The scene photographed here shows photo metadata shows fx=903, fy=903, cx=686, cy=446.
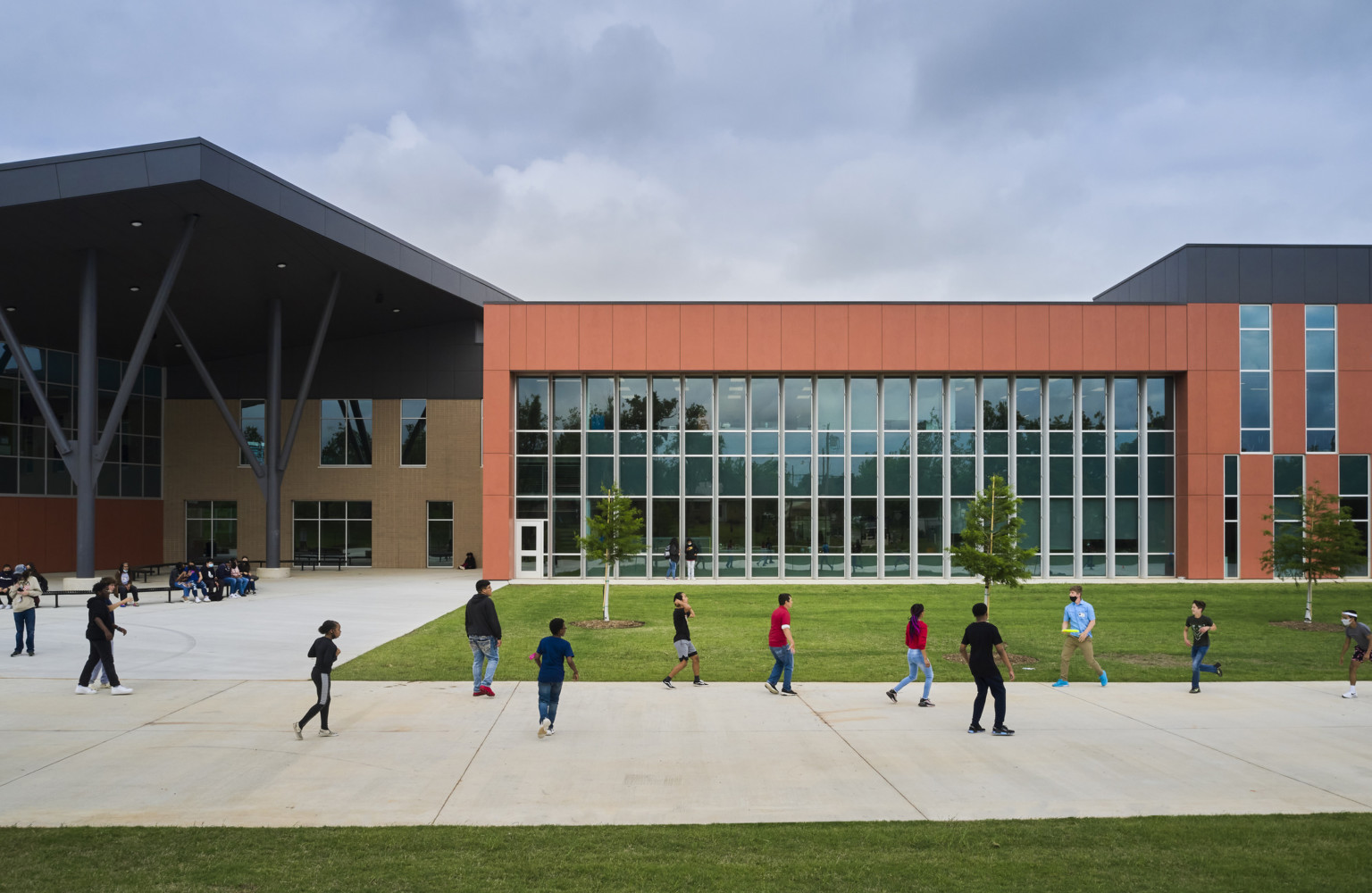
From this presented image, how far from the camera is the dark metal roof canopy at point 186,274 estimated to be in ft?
80.2

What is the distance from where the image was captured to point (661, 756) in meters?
10.2

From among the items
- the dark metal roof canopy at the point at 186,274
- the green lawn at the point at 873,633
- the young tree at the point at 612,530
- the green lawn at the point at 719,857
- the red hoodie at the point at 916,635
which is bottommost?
the green lawn at the point at 873,633

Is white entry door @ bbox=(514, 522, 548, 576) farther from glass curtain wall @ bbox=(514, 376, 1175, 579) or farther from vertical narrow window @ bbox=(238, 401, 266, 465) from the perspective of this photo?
vertical narrow window @ bbox=(238, 401, 266, 465)

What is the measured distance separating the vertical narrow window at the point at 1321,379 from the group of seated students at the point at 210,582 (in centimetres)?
3787

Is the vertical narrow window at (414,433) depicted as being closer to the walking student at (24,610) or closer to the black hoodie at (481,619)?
the walking student at (24,610)

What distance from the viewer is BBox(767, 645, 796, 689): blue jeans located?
1348cm

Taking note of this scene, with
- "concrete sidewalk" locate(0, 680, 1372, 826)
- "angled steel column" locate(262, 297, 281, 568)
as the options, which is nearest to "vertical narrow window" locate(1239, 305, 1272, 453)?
"concrete sidewalk" locate(0, 680, 1372, 826)

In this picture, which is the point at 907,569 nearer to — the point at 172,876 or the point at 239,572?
the point at 239,572

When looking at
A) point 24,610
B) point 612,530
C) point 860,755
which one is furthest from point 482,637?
point 24,610

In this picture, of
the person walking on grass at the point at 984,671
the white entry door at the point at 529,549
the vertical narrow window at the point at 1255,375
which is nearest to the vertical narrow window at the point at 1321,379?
the vertical narrow window at the point at 1255,375

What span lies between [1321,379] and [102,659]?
3834cm

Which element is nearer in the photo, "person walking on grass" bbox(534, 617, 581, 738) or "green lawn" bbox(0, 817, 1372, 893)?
"green lawn" bbox(0, 817, 1372, 893)

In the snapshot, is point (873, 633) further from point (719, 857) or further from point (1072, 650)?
point (719, 857)

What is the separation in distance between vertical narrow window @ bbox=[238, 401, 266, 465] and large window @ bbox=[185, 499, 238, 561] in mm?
2508
